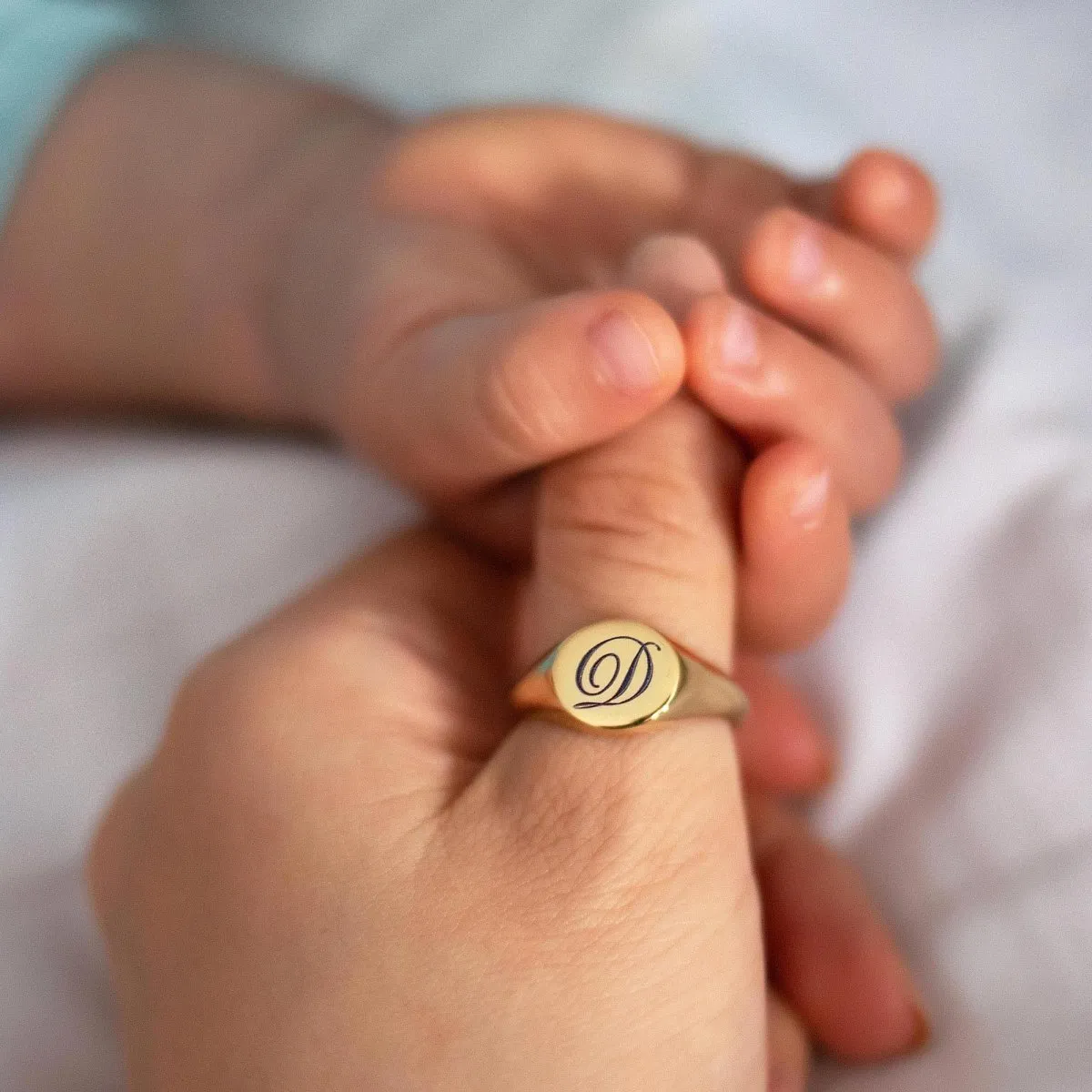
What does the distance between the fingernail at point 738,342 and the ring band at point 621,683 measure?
6.0 inches

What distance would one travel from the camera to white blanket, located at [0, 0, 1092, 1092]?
1.92 feet

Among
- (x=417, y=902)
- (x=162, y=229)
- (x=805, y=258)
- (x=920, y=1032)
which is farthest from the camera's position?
(x=162, y=229)

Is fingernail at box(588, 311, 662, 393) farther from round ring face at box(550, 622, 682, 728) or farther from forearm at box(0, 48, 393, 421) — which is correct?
forearm at box(0, 48, 393, 421)

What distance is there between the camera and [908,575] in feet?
2.31

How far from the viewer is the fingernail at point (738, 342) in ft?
1.80

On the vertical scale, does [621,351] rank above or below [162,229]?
above

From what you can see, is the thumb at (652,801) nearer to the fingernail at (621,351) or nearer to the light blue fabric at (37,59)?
the fingernail at (621,351)

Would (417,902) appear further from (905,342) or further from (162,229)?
(162,229)

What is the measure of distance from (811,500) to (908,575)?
7.9 inches

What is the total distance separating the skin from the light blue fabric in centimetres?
2

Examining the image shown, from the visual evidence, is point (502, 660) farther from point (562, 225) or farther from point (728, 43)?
point (728, 43)

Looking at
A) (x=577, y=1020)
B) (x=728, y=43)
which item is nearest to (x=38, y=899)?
(x=577, y=1020)

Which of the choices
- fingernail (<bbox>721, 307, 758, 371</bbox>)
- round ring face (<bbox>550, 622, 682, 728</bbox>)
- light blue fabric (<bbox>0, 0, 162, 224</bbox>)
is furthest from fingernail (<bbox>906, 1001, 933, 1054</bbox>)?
light blue fabric (<bbox>0, 0, 162, 224</bbox>)

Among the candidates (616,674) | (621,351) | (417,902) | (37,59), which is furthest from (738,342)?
(37,59)
